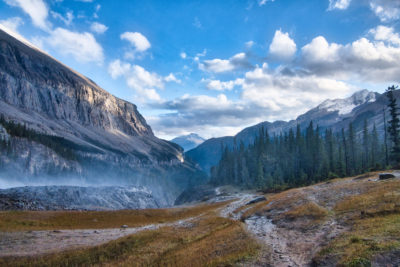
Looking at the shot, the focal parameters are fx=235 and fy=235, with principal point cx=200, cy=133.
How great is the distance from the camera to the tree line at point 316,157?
2778 inches

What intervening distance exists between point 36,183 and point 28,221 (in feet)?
261

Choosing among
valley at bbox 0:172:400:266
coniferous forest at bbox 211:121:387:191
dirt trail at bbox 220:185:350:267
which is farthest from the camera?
coniferous forest at bbox 211:121:387:191

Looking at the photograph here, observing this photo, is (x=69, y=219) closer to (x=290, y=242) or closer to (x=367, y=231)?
(x=290, y=242)

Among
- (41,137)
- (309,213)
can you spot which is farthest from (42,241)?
(41,137)

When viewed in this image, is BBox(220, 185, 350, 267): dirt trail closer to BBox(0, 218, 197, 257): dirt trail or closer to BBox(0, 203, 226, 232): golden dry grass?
BBox(0, 218, 197, 257): dirt trail

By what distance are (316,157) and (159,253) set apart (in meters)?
83.4

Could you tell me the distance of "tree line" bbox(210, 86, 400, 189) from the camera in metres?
70.6

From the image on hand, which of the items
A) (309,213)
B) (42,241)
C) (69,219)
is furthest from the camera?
(69,219)

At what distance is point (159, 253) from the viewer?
59.7 ft

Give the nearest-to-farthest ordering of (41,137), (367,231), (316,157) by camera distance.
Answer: (367,231) < (316,157) < (41,137)

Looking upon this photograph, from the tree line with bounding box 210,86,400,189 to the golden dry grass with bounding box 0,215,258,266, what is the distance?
195ft

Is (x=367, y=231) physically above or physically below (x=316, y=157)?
below

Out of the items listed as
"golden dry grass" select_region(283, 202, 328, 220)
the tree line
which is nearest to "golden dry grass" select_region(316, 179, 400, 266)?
"golden dry grass" select_region(283, 202, 328, 220)

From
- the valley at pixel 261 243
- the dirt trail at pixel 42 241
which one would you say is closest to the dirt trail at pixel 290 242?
the valley at pixel 261 243
